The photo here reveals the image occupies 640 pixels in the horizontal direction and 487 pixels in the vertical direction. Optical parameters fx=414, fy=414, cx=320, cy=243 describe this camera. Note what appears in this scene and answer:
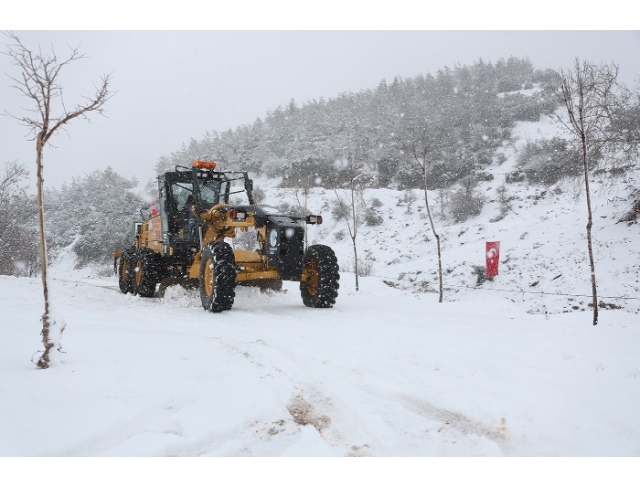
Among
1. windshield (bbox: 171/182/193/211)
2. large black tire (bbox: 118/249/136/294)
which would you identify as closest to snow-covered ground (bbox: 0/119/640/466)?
large black tire (bbox: 118/249/136/294)

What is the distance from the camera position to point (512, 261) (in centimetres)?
1388

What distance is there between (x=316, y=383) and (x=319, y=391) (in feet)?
0.52

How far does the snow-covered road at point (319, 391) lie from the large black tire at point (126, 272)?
15.0 ft

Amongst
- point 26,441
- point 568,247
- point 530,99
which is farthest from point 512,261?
point 530,99

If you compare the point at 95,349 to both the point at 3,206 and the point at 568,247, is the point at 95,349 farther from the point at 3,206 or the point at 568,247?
the point at 3,206

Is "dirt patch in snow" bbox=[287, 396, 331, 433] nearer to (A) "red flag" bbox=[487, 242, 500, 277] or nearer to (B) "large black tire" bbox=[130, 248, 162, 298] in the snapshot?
(B) "large black tire" bbox=[130, 248, 162, 298]

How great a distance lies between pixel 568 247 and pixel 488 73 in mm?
42868

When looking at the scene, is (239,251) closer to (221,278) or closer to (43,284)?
(221,278)

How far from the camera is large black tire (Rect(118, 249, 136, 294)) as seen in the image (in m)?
10.1

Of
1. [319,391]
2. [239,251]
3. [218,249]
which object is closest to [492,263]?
[239,251]

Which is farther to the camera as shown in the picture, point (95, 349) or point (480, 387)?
point (95, 349)

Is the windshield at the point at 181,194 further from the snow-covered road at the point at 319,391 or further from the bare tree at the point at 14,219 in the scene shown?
the bare tree at the point at 14,219

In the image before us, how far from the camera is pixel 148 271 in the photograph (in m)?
9.09

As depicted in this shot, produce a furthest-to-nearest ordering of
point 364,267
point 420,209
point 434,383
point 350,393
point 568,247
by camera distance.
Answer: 1. point 420,209
2. point 364,267
3. point 568,247
4. point 434,383
5. point 350,393
